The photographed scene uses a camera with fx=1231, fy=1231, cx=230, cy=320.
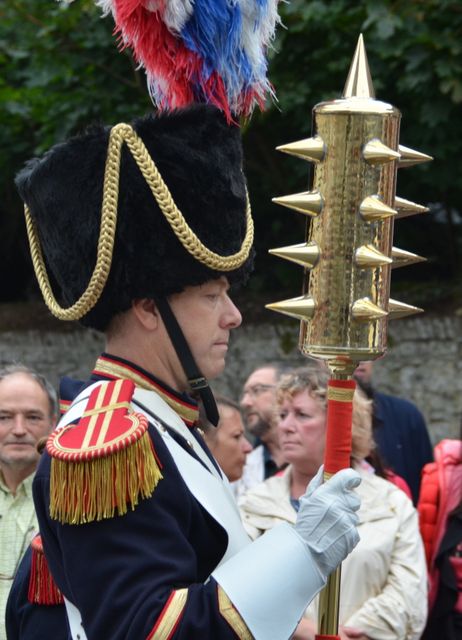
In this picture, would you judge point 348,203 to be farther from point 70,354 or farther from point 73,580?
point 70,354

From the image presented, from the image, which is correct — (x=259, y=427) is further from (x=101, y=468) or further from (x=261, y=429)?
(x=101, y=468)

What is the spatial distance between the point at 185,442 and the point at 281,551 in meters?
0.41

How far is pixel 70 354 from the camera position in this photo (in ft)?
35.4

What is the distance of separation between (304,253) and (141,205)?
1.32ft

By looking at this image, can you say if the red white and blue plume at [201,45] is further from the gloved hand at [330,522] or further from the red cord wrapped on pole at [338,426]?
the gloved hand at [330,522]

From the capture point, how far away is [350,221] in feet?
9.46

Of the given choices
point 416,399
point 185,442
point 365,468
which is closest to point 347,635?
point 365,468

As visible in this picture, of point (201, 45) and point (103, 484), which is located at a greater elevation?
point (201, 45)

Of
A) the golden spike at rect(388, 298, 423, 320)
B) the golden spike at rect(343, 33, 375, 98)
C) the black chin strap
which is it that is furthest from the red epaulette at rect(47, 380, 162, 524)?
the golden spike at rect(343, 33, 375, 98)

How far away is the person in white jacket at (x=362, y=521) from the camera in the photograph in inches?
174

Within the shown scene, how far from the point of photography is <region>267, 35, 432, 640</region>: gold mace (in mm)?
2879

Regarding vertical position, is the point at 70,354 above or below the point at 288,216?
below

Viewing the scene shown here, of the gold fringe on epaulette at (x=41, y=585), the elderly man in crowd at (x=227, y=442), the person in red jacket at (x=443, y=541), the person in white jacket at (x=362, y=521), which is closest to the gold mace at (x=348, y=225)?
the gold fringe on epaulette at (x=41, y=585)

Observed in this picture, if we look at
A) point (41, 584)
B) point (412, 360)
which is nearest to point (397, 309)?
point (41, 584)
